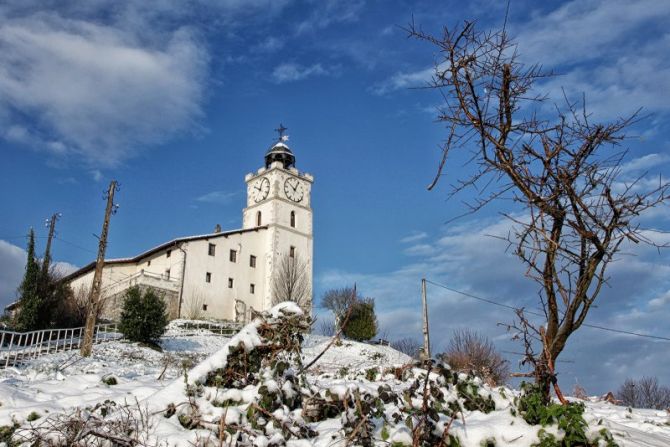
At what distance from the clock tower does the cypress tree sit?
790 inches

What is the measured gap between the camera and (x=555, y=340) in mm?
4582

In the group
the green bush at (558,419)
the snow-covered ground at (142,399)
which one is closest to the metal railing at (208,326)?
the snow-covered ground at (142,399)

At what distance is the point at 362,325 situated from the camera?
43.7 m

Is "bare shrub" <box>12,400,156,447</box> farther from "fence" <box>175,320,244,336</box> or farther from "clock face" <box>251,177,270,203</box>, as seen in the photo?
"clock face" <box>251,177,270,203</box>

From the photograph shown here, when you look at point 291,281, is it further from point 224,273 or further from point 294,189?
point 294,189

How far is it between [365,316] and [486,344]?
14.6 m

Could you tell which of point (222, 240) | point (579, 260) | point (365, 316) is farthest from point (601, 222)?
point (222, 240)

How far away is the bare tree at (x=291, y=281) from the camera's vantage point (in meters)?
47.0

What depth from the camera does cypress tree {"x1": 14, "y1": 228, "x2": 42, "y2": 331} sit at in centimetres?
2811

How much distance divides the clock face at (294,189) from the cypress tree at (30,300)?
2480 cm

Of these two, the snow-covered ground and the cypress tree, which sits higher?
the cypress tree

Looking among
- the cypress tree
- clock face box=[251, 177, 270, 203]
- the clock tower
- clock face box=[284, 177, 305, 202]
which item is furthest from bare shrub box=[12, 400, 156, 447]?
clock face box=[284, 177, 305, 202]

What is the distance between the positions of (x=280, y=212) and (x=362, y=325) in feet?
42.1

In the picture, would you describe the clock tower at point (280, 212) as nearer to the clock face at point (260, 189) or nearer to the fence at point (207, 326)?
the clock face at point (260, 189)
